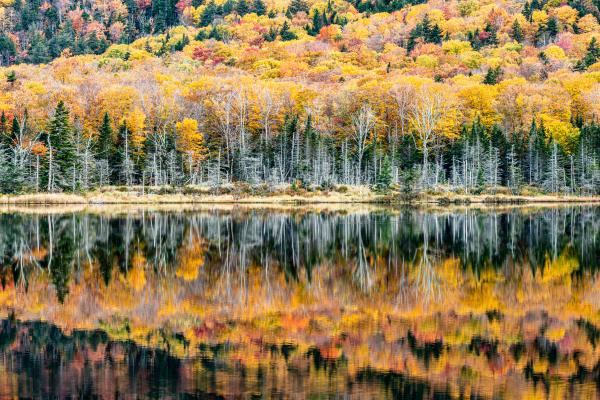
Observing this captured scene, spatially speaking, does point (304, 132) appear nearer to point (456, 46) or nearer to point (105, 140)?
point (105, 140)

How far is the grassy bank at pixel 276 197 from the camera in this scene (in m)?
76.6

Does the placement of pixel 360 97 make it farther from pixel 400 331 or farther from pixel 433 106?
pixel 400 331

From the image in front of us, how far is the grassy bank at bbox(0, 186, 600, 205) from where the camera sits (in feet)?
251

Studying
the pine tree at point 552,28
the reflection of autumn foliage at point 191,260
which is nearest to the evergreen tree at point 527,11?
the pine tree at point 552,28

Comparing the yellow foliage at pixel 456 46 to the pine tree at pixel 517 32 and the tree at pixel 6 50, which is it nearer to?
the pine tree at pixel 517 32

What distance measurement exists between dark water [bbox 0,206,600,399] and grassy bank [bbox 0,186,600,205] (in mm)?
44320

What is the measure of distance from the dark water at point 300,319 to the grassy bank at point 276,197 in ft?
145

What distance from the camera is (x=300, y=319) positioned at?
16.9 m

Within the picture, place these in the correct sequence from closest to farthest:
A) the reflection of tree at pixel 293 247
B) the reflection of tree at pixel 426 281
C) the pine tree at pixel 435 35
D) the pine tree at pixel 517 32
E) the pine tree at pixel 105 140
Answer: the reflection of tree at pixel 426 281, the reflection of tree at pixel 293 247, the pine tree at pixel 105 140, the pine tree at pixel 517 32, the pine tree at pixel 435 35

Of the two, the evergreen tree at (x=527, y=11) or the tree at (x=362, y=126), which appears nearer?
the tree at (x=362, y=126)

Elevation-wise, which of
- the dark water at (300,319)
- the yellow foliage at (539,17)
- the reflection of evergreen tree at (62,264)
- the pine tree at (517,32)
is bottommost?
the dark water at (300,319)

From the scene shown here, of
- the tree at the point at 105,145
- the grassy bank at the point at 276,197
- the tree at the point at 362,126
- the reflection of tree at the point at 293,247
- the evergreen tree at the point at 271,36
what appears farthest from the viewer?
the evergreen tree at the point at 271,36

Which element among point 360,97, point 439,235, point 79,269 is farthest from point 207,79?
point 79,269

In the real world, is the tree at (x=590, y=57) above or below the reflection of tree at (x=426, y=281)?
above
